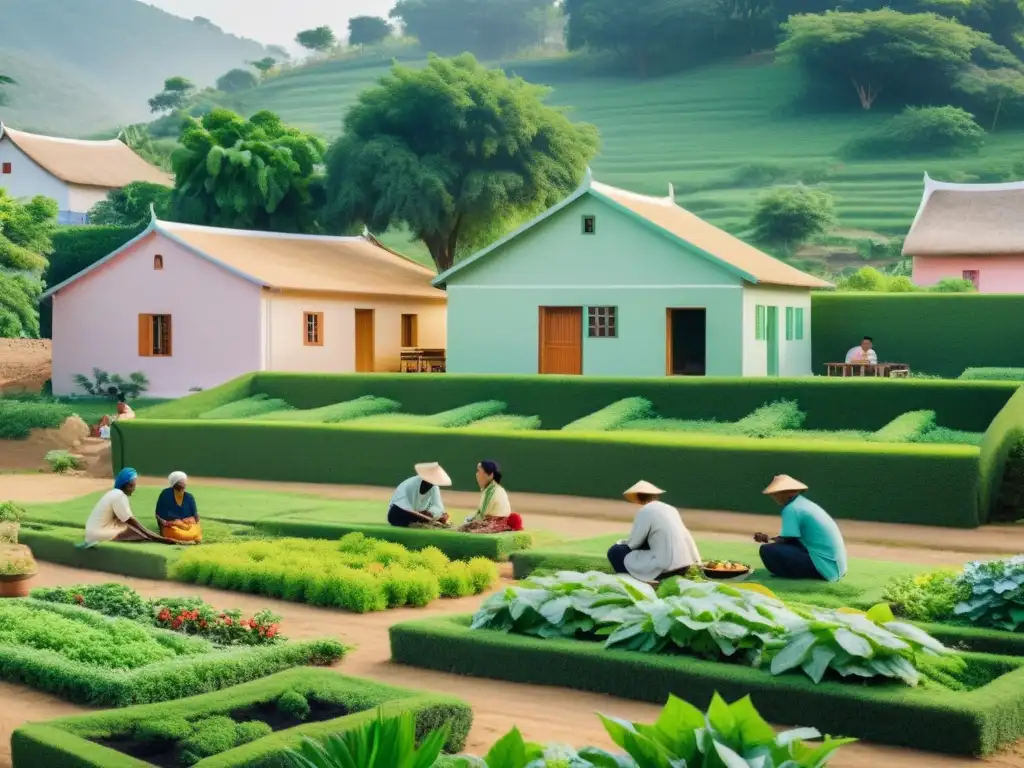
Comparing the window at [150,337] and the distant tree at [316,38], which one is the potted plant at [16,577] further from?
the distant tree at [316,38]

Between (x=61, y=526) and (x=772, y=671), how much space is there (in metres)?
12.3

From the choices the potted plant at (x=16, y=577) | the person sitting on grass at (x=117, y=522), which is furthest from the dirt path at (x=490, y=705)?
the person sitting on grass at (x=117, y=522)

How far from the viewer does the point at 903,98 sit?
104 meters

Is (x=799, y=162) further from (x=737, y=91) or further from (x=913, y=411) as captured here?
(x=913, y=411)

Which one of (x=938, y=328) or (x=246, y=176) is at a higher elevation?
(x=246, y=176)

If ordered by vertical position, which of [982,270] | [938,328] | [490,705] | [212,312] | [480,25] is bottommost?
[490,705]

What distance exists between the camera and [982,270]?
44.2m

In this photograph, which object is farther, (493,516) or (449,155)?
(449,155)

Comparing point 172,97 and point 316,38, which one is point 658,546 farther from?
point 316,38

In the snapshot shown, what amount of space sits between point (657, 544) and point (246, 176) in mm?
37648

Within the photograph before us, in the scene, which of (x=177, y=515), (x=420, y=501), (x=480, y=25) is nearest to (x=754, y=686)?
(x=420, y=501)

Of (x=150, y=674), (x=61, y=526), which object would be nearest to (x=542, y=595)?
(x=150, y=674)

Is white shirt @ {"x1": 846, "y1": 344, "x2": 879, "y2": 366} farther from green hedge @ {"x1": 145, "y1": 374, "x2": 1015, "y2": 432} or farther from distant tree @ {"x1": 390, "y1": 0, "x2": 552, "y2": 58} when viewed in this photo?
distant tree @ {"x1": 390, "y1": 0, "x2": 552, "y2": 58}

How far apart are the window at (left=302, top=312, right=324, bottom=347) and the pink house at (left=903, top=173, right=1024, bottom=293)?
19.5m
